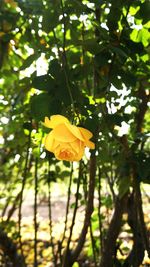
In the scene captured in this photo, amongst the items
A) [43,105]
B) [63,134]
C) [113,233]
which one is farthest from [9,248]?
[63,134]

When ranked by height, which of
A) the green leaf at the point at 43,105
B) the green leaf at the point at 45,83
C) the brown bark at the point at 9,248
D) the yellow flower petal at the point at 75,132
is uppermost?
the green leaf at the point at 45,83

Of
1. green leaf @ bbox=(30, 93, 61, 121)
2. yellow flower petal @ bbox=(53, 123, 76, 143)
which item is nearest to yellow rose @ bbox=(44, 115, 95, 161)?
yellow flower petal @ bbox=(53, 123, 76, 143)

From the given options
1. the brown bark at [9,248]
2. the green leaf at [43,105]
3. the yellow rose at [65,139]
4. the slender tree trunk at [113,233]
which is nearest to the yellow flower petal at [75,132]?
the yellow rose at [65,139]

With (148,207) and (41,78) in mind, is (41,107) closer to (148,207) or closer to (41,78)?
(41,78)

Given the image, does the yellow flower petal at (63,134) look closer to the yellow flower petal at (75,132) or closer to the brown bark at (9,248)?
the yellow flower petal at (75,132)

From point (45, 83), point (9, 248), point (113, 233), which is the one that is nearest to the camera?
point (45, 83)

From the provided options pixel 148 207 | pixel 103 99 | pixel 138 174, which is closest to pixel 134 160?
pixel 138 174

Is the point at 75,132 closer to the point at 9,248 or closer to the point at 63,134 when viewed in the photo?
the point at 63,134

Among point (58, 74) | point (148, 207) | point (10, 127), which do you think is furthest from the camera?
point (148, 207)
